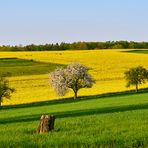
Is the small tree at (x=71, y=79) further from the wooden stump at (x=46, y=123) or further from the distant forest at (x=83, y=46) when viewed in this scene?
the distant forest at (x=83, y=46)

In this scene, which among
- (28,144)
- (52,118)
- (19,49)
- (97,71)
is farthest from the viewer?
(19,49)

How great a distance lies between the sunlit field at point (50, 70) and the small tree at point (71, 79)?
154 cm

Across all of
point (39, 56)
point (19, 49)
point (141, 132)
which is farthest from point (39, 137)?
point (19, 49)

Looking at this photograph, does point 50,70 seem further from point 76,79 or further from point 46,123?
point 46,123

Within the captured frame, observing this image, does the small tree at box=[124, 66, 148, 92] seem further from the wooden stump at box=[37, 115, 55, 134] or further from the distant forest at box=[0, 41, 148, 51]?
the distant forest at box=[0, 41, 148, 51]

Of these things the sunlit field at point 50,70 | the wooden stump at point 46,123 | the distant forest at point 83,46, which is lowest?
the sunlit field at point 50,70

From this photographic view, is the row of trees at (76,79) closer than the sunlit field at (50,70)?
Yes

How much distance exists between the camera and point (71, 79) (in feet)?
265

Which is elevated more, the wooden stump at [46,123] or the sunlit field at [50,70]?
the wooden stump at [46,123]

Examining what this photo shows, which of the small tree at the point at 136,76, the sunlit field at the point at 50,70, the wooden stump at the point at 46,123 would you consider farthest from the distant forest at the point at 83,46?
the wooden stump at the point at 46,123

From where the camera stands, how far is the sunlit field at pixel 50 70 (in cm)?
7962

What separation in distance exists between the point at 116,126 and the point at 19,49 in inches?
6396

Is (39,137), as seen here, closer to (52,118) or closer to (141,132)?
(52,118)

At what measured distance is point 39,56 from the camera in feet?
449
